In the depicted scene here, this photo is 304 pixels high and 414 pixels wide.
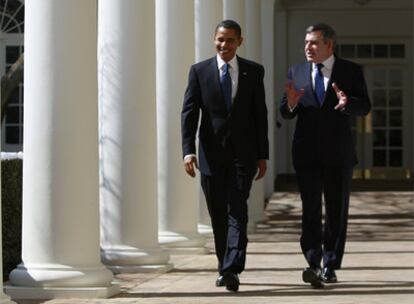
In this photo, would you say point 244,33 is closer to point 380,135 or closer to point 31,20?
point 31,20

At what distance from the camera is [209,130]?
28.6 feet

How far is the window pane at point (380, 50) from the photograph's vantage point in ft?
103

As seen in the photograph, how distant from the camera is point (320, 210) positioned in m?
8.98

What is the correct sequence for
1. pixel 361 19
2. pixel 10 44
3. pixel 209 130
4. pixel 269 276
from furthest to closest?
1. pixel 361 19
2. pixel 10 44
3. pixel 269 276
4. pixel 209 130

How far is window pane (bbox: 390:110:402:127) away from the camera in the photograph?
3142cm

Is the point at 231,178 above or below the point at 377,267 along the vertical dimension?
above

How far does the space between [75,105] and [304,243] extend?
203 centimetres

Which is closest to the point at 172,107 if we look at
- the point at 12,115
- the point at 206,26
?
the point at 206,26

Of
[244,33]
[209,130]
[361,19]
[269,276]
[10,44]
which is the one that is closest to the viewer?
[209,130]

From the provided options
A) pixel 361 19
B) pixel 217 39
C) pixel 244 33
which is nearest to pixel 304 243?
pixel 217 39

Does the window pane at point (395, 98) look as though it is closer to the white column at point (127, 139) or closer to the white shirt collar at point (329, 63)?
the white column at point (127, 139)

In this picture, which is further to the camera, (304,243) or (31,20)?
(304,243)

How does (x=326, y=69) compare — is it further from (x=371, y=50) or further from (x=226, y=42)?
(x=371, y=50)

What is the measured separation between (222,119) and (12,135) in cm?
1731
